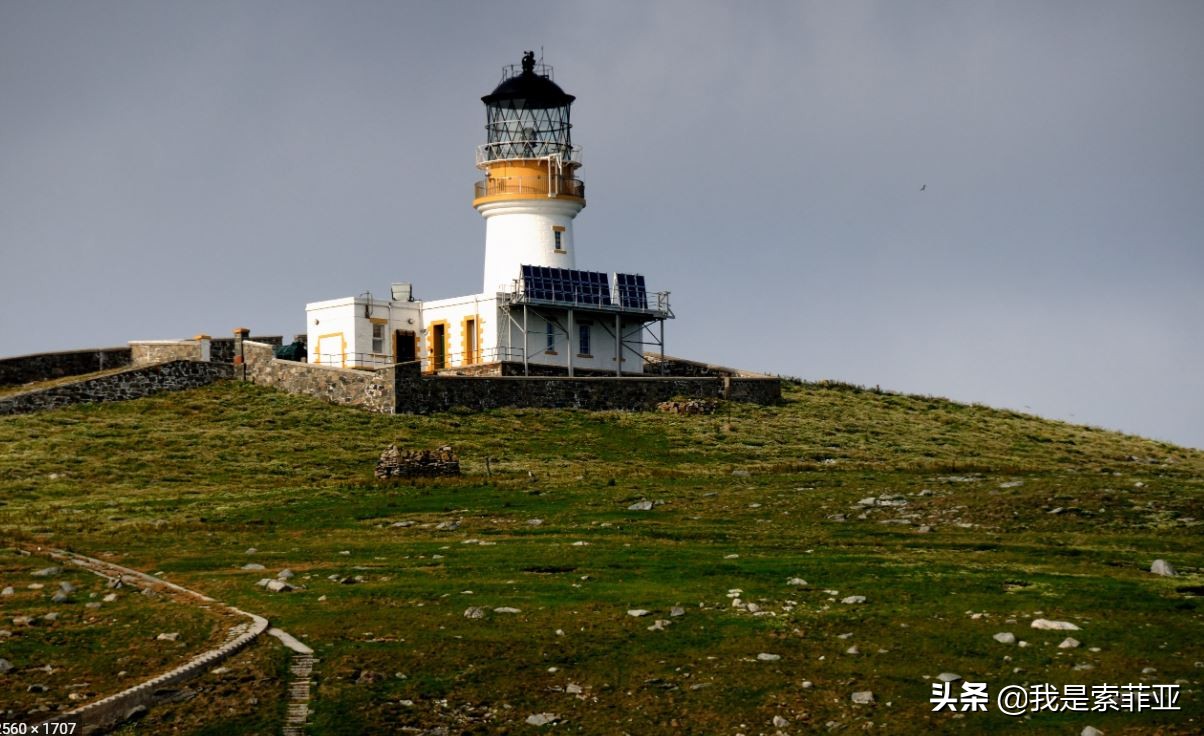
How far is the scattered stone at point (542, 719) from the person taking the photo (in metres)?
20.7

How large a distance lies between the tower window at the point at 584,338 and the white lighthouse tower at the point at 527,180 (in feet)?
10.1

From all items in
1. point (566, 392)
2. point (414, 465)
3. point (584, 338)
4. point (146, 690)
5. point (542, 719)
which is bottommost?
point (542, 719)

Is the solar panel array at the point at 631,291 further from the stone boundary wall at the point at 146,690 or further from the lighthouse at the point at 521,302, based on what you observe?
the stone boundary wall at the point at 146,690

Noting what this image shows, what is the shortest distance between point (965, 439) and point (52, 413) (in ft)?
104

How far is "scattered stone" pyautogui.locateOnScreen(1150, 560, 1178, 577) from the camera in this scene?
90.1ft

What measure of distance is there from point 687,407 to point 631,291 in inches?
346

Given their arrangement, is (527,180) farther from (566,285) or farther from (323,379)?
(323,379)

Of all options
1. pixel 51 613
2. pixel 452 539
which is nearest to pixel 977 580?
pixel 452 539

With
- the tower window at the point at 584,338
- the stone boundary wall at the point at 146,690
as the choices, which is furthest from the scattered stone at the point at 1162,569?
the tower window at the point at 584,338

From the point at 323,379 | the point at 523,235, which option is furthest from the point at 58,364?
the point at 523,235

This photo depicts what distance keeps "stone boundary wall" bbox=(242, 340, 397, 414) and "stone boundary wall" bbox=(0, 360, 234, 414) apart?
120cm

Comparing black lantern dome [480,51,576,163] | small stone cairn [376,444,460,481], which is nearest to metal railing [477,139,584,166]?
black lantern dome [480,51,576,163]

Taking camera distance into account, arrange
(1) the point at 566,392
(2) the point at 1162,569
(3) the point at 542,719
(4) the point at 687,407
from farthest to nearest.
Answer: (4) the point at 687,407 → (1) the point at 566,392 → (2) the point at 1162,569 → (3) the point at 542,719

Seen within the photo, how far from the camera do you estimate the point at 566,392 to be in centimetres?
6150
